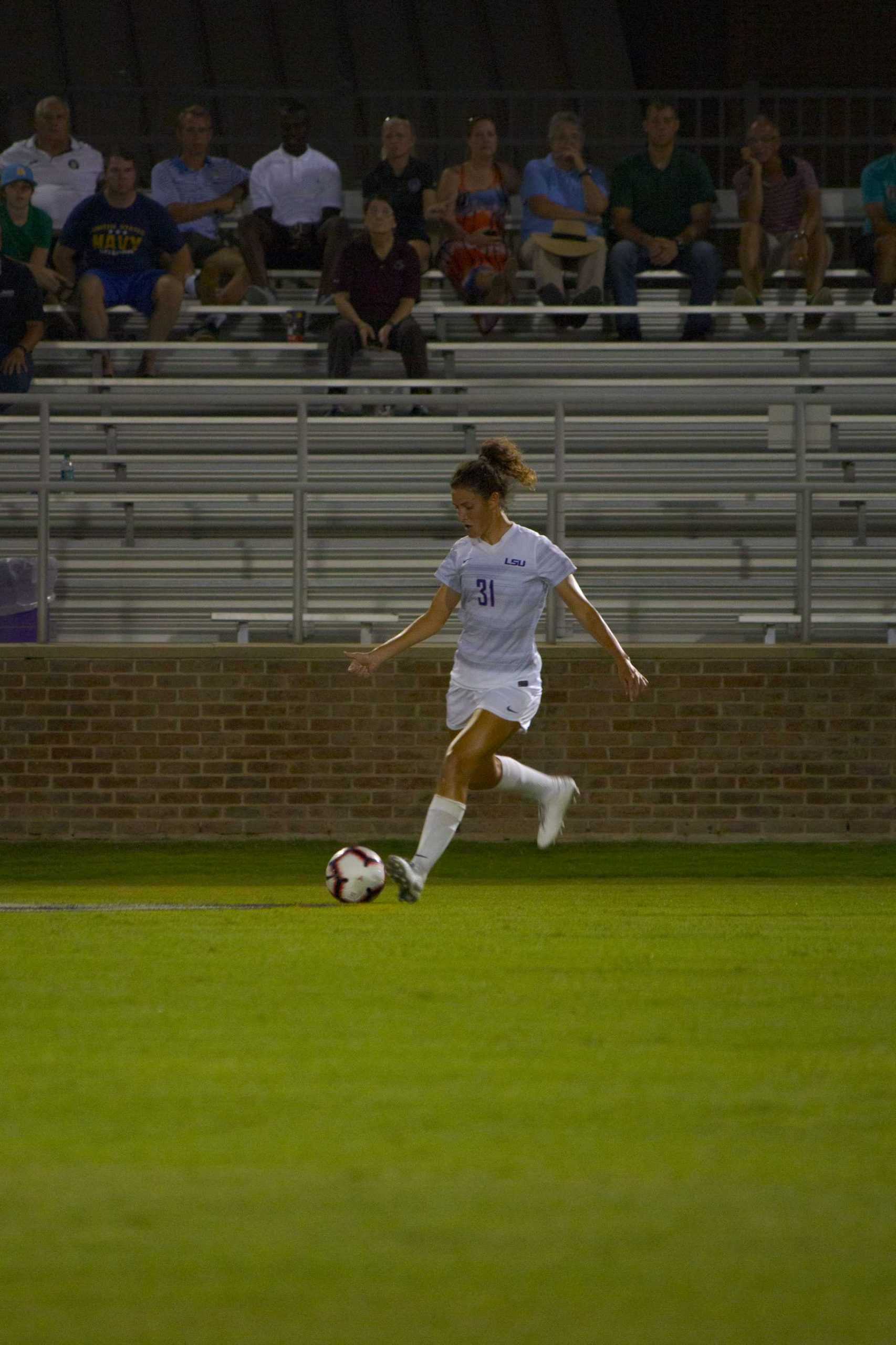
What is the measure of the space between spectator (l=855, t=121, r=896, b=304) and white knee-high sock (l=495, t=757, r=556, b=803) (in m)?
8.88

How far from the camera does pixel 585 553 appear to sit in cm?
1396

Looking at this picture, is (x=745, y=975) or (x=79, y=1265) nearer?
(x=79, y=1265)

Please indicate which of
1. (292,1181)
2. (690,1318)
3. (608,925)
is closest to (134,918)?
(608,925)

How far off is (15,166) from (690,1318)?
1471cm

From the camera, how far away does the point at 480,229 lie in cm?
1719

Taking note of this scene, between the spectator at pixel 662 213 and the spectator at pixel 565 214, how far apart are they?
18 cm

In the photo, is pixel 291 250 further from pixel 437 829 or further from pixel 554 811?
pixel 437 829

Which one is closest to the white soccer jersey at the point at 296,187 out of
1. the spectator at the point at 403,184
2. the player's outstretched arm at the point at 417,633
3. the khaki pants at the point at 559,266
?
the spectator at the point at 403,184

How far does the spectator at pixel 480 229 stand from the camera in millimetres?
17078

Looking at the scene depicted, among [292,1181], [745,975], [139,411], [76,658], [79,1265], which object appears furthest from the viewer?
[139,411]

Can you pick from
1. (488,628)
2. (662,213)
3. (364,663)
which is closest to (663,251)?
(662,213)

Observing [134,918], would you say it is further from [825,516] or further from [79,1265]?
[825,516]

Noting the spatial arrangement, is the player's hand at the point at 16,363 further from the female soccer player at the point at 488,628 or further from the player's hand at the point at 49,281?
the female soccer player at the point at 488,628

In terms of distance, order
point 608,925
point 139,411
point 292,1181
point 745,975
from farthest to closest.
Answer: point 139,411 → point 608,925 → point 745,975 → point 292,1181
